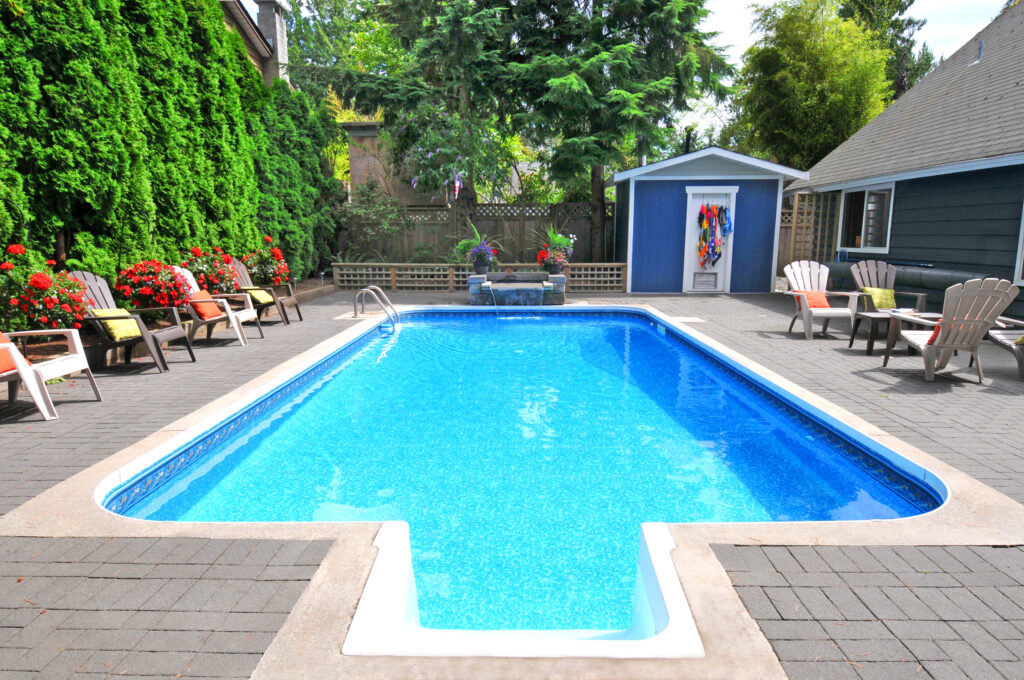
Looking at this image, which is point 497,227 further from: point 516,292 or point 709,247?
point 709,247

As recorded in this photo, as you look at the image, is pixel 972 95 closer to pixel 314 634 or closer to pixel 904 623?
pixel 904 623

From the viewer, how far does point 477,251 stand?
39.7ft

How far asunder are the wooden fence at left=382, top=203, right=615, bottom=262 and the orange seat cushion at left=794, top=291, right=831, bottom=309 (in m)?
7.07

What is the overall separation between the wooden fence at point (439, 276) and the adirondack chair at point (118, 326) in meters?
6.98

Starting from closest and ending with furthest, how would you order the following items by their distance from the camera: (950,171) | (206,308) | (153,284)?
(153,284) < (206,308) < (950,171)

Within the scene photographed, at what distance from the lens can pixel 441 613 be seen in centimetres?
281

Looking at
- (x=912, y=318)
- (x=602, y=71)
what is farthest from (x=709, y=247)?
(x=912, y=318)

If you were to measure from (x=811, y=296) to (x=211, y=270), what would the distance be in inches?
315

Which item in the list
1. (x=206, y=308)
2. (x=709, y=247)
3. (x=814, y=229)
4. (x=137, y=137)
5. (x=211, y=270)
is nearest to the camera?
(x=137, y=137)

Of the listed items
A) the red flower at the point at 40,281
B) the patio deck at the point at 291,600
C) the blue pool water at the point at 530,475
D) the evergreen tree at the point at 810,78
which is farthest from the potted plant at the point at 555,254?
the evergreen tree at the point at 810,78

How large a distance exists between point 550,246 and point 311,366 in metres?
6.99

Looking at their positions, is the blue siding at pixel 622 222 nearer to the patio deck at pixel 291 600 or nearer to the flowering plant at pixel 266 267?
the flowering plant at pixel 266 267

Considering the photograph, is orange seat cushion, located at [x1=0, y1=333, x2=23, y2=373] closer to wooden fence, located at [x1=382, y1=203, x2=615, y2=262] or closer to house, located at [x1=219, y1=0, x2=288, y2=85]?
house, located at [x1=219, y1=0, x2=288, y2=85]

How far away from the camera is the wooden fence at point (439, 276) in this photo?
13102 mm
